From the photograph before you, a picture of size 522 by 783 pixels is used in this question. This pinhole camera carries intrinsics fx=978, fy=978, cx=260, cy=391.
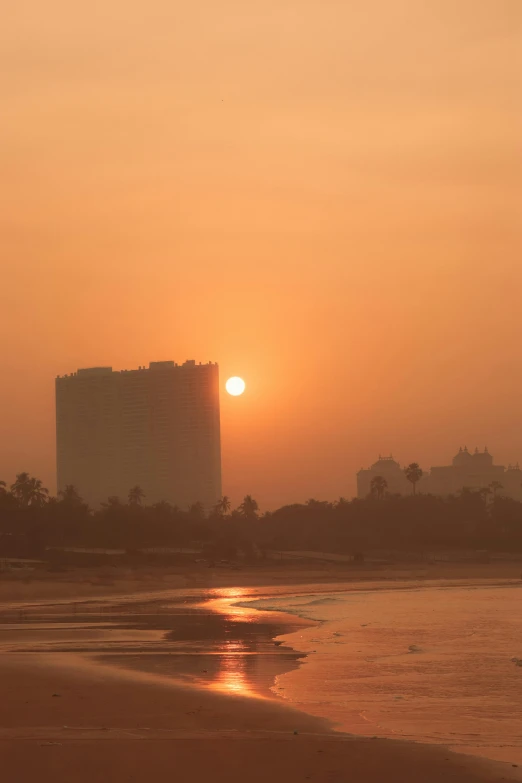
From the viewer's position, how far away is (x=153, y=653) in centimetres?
2691

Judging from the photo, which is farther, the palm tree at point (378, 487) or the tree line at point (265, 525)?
the palm tree at point (378, 487)

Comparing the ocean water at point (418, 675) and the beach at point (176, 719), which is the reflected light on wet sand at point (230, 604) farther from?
the beach at point (176, 719)

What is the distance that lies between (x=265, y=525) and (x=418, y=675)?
479ft

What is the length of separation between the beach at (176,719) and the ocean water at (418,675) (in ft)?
1.87

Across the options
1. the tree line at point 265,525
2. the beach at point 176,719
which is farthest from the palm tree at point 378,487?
the beach at point 176,719

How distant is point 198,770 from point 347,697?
7.34 m

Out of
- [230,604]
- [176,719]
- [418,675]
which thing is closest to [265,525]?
[230,604]

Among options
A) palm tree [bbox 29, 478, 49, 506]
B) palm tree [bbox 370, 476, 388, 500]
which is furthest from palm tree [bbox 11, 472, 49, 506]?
palm tree [bbox 370, 476, 388, 500]

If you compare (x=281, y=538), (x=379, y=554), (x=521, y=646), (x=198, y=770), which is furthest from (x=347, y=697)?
(x=281, y=538)

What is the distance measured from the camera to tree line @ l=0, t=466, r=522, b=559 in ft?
359

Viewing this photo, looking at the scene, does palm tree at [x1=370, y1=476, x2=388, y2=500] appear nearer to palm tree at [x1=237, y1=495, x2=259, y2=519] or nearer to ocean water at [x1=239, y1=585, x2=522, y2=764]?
palm tree at [x1=237, y1=495, x2=259, y2=519]

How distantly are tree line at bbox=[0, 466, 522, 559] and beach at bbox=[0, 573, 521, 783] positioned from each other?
7483cm

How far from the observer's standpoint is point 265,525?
167250mm

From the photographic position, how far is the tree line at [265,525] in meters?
109
